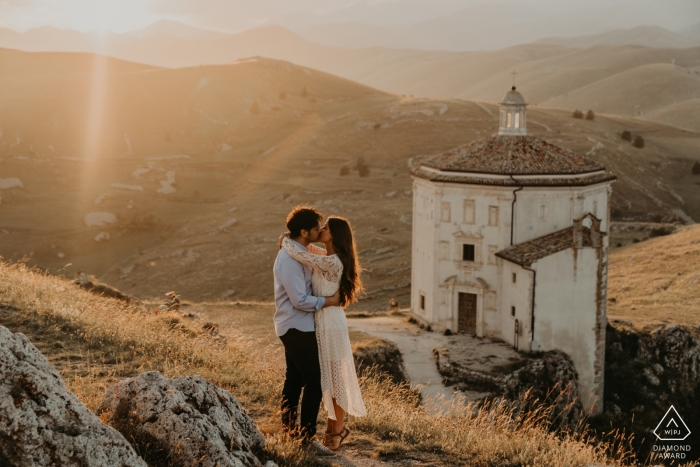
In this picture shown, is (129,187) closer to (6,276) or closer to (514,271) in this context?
(514,271)

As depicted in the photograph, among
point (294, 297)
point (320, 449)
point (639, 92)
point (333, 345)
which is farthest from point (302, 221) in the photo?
point (639, 92)

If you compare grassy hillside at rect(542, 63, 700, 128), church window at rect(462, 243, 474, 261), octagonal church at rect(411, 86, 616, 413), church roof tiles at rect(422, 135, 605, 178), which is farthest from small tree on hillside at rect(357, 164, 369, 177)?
grassy hillside at rect(542, 63, 700, 128)

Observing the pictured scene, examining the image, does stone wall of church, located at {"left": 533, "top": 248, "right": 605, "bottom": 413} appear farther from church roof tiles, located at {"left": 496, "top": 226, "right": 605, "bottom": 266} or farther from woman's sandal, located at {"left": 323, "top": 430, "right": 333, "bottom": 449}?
woman's sandal, located at {"left": 323, "top": 430, "right": 333, "bottom": 449}

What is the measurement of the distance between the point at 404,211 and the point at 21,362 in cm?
5413

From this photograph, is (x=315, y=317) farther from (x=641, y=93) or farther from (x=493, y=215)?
(x=641, y=93)

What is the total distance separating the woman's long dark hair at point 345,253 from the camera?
811 centimetres

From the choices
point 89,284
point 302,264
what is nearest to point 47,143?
point 89,284

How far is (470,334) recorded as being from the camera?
32.1 metres

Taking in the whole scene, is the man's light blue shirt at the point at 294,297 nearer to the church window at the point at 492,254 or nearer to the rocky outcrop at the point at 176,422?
the rocky outcrop at the point at 176,422

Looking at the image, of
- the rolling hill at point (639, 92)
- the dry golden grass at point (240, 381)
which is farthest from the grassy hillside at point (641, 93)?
the dry golden grass at point (240, 381)

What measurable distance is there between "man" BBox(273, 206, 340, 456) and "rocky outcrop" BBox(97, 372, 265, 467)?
1.30m

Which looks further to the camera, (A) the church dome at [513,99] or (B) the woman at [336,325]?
(A) the church dome at [513,99]

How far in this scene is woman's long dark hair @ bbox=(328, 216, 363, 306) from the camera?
8.11 metres

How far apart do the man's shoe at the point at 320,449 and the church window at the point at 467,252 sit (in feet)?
83.2
